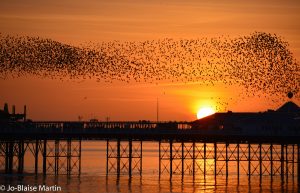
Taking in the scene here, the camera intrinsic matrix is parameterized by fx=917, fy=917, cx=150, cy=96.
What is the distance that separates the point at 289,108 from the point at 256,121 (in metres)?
6.42

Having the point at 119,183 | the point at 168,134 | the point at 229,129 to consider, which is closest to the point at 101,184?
the point at 119,183

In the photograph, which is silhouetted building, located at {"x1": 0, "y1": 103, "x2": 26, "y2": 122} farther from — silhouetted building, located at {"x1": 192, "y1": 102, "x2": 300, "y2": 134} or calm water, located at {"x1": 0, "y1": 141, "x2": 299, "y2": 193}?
silhouetted building, located at {"x1": 192, "y1": 102, "x2": 300, "y2": 134}

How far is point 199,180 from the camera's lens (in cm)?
8300

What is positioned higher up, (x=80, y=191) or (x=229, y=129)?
(x=229, y=129)

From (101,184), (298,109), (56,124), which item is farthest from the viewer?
(298,109)

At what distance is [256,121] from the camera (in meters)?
88.2

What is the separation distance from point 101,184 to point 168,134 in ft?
23.9

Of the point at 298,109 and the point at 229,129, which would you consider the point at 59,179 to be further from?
the point at 298,109

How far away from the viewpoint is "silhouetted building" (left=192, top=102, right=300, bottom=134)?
85.6m

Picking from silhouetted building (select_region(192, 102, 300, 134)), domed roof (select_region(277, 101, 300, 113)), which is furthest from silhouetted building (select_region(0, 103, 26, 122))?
domed roof (select_region(277, 101, 300, 113))

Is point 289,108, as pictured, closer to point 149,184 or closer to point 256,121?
point 256,121

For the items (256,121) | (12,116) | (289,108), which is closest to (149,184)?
(256,121)

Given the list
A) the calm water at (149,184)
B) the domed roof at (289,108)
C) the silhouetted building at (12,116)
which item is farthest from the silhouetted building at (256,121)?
the silhouetted building at (12,116)

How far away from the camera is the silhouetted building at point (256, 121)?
85625 millimetres
